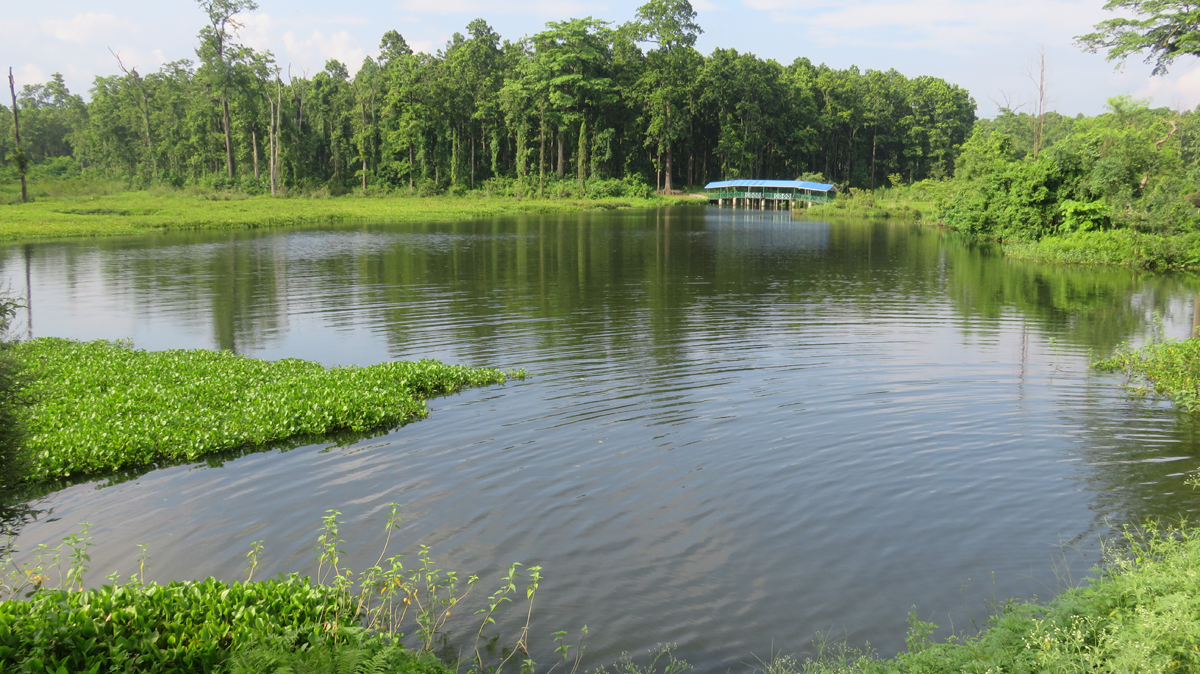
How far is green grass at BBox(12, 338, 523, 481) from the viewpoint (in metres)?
11.4

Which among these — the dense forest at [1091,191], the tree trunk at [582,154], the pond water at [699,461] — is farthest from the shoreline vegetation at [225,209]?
the dense forest at [1091,191]

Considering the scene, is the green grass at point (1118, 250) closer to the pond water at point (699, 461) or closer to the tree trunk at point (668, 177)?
the pond water at point (699, 461)

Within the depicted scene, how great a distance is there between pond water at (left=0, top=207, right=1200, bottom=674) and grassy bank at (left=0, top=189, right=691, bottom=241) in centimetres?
2572

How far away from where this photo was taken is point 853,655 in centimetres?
703

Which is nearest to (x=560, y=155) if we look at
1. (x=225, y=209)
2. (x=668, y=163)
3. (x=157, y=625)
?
(x=668, y=163)

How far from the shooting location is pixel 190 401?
13273 mm

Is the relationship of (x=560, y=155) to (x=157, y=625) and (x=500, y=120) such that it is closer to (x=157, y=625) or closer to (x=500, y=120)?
(x=500, y=120)

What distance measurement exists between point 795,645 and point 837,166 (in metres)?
126

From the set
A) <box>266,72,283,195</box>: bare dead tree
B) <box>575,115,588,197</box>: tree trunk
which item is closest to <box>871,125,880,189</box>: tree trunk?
<box>575,115,588,197</box>: tree trunk

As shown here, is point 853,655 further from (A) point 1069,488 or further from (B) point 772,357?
(B) point 772,357

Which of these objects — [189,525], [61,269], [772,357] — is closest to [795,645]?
[189,525]

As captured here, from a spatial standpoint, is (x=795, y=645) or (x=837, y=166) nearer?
(x=795, y=645)

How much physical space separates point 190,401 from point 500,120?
93810mm

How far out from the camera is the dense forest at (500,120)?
3784 inches
